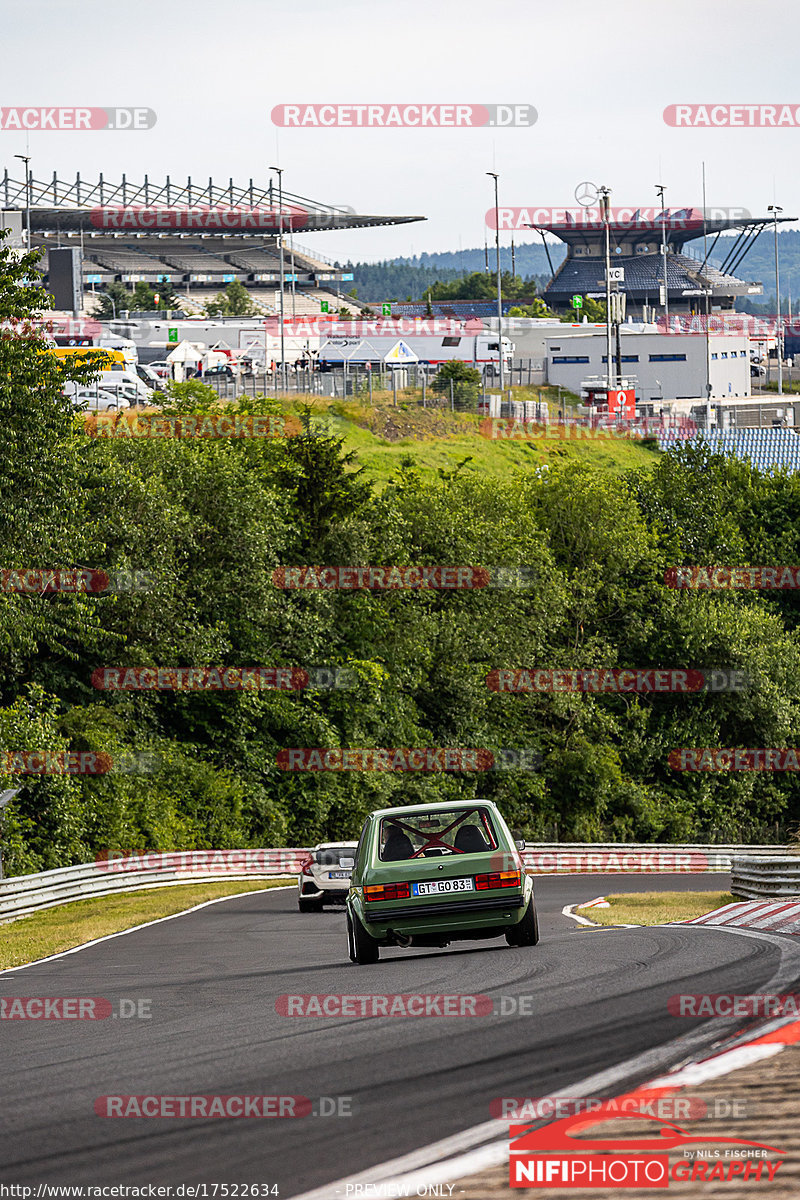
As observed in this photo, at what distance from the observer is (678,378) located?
95688 millimetres

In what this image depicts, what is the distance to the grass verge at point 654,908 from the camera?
18.2m

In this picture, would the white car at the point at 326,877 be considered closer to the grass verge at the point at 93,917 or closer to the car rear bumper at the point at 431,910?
the grass verge at the point at 93,917

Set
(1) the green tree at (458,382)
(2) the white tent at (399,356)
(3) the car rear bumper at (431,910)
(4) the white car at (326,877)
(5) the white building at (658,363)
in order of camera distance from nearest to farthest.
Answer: (3) the car rear bumper at (431,910) → (4) the white car at (326,877) → (1) the green tree at (458,382) → (2) the white tent at (399,356) → (5) the white building at (658,363)

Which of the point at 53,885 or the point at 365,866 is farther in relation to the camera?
the point at 53,885

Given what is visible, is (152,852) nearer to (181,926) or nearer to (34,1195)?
(181,926)

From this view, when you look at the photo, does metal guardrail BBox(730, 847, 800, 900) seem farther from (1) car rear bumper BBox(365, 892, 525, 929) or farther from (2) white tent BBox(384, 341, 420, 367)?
(2) white tent BBox(384, 341, 420, 367)

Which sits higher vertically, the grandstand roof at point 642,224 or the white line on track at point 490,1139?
the grandstand roof at point 642,224

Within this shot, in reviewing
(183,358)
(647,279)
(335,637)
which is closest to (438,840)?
(335,637)

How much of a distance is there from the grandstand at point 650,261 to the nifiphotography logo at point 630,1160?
567 feet

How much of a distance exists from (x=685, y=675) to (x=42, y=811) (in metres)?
27.4

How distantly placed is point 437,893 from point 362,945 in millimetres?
879

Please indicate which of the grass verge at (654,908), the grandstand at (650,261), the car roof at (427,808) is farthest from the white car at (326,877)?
the grandstand at (650,261)

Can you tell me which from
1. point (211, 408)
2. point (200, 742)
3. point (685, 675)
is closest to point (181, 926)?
point (200, 742)

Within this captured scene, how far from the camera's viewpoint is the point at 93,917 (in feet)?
74.0
